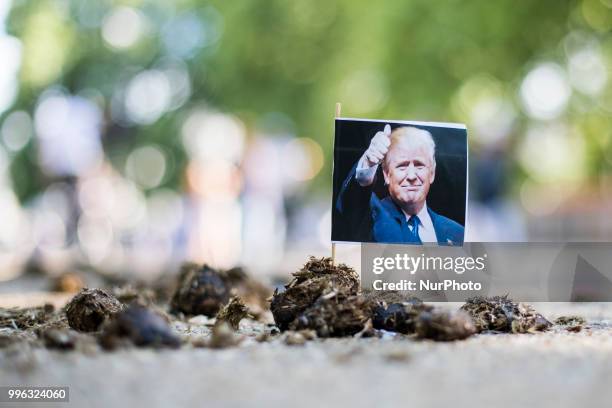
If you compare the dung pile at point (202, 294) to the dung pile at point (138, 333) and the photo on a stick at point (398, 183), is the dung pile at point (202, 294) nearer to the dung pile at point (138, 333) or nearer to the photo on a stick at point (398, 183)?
the photo on a stick at point (398, 183)

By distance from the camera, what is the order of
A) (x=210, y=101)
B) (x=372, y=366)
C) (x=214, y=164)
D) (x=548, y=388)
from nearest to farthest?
(x=548, y=388)
(x=372, y=366)
(x=214, y=164)
(x=210, y=101)

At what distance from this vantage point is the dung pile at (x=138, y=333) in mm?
2662

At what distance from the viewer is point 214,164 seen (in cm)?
1239

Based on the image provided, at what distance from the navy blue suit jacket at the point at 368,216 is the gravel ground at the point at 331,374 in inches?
25.5

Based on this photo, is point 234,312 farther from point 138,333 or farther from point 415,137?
point 415,137

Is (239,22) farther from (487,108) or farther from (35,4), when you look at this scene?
(487,108)

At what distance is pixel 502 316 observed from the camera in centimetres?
340

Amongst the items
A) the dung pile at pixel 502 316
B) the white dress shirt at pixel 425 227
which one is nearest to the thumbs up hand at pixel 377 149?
the white dress shirt at pixel 425 227

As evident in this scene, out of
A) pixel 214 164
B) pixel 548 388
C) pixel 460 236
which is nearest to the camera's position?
pixel 548 388

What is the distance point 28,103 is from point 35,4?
5.42 feet

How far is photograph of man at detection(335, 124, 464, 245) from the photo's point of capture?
3467mm

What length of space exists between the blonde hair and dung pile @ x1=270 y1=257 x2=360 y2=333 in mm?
599

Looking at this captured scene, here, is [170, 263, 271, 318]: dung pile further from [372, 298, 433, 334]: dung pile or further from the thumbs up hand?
the thumbs up hand

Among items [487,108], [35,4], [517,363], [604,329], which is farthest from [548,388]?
[35,4]
